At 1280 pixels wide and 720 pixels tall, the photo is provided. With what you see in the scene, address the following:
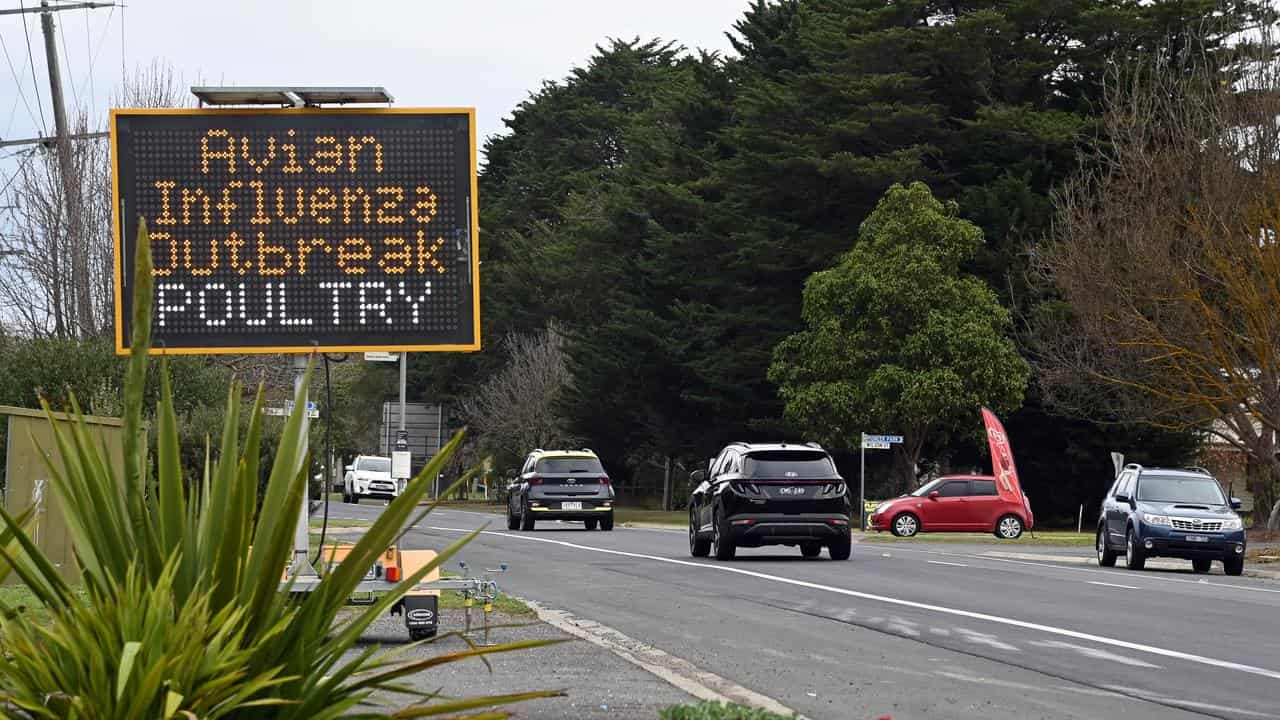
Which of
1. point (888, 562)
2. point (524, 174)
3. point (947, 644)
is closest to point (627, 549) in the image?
point (888, 562)

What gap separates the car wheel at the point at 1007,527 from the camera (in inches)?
1678

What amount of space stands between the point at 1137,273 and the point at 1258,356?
149 inches

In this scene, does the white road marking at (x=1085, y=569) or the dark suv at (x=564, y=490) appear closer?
the white road marking at (x=1085, y=569)

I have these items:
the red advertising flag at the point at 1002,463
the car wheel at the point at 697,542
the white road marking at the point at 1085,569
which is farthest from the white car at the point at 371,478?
the car wheel at the point at 697,542

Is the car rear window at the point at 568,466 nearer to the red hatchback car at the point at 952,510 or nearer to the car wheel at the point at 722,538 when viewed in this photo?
the red hatchback car at the point at 952,510

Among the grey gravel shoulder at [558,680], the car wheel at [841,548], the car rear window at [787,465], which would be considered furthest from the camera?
the car wheel at [841,548]

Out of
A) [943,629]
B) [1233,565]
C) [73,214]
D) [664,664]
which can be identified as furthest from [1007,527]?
[664,664]

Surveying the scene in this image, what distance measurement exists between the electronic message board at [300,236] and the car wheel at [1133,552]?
1673 centimetres

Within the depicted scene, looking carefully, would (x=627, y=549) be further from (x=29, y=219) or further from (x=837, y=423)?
(x=837, y=423)

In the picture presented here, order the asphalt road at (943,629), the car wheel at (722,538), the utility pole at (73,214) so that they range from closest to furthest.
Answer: the asphalt road at (943,629) < the car wheel at (722,538) < the utility pole at (73,214)

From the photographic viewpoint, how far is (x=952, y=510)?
42.4 m

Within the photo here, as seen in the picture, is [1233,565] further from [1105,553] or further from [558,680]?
[558,680]

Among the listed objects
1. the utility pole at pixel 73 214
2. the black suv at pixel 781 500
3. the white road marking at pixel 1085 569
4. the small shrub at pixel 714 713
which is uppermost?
the utility pole at pixel 73 214

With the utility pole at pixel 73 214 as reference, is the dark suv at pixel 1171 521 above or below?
below
